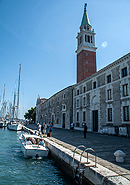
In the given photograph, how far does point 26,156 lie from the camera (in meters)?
10.0

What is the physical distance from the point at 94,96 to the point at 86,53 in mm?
17975

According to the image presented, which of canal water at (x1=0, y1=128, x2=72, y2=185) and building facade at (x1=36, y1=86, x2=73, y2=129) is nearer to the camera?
canal water at (x1=0, y1=128, x2=72, y2=185)

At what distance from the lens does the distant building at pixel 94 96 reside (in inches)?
666

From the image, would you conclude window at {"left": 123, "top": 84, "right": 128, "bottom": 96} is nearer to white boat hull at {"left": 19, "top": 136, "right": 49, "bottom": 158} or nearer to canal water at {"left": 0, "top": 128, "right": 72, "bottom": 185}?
white boat hull at {"left": 19, "top": 136, "right": 49, "bottom": 158}

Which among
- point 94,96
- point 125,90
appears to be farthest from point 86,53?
point 125,90

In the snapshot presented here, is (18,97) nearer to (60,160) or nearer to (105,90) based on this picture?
(105,90)

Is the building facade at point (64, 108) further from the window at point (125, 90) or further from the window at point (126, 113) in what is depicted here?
the window at point (125, 90)

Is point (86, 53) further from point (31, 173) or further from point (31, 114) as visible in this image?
point (31, 114)

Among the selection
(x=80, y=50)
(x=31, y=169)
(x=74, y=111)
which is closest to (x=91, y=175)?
(x=31, y=169)

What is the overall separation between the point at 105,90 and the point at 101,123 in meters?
4.50

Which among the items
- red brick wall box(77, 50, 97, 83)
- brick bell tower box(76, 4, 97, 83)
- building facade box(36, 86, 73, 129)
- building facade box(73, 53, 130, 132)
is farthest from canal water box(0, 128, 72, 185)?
red brick wall box(77, 50, 97, 83)

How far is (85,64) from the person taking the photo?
36531mm

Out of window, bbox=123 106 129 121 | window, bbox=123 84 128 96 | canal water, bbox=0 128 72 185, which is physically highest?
window, bbox=123 84 128 96

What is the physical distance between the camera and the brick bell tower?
1433 inches
